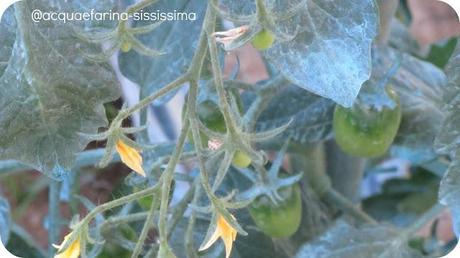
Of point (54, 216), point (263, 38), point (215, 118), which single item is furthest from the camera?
point (54, 216)

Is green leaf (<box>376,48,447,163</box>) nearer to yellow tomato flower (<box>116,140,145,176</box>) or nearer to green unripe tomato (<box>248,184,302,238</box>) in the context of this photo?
green unripe tomato (<box>248,184,302,238</box>)

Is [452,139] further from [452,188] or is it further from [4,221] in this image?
[4,221]

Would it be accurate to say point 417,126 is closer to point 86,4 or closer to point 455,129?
point 455,129

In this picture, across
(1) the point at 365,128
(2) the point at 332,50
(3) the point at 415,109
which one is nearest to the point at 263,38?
(2) the point at 332,50

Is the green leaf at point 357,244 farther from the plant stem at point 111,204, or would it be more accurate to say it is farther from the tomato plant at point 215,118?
the plant stem at point 111,204

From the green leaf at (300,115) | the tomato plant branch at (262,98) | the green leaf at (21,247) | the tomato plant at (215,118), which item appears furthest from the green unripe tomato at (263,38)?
the green leaf at (21,247)

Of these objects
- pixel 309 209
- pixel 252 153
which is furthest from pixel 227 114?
pixel 309 209
